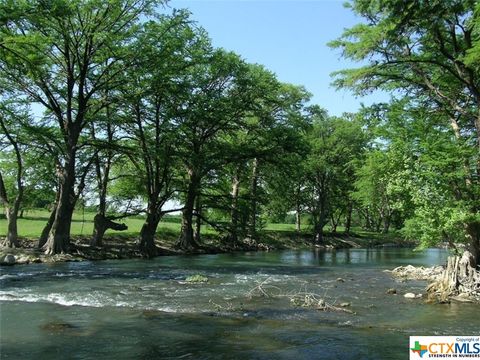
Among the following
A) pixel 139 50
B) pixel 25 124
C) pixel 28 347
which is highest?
pixel 139 50

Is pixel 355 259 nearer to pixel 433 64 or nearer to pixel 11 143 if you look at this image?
pixel 433 64

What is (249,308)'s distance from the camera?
16031 mm

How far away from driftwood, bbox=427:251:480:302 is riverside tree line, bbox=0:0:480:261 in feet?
4.10

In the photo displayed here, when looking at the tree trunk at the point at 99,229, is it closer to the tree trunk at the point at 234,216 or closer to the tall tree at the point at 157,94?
the tall tree at the point at 157,94

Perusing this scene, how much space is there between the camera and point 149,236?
3853 cm

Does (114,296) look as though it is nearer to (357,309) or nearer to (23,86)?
(357,309)

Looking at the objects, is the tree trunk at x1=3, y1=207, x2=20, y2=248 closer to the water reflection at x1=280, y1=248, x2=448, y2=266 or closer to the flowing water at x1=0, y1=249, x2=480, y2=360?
the flowing water at x1=0, y1=249, x2=480, y2=360

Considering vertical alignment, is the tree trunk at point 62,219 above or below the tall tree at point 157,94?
below

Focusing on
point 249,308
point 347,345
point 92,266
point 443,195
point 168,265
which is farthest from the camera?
point 168,265

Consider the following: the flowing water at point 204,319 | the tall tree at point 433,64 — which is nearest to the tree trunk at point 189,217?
the flowing water at point 204,319

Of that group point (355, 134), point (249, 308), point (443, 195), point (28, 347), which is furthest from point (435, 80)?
point (355, 134)

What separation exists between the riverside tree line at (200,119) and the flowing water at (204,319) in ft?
15.8

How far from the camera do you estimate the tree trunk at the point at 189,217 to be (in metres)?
43.2

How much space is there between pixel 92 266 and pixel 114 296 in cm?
1112
